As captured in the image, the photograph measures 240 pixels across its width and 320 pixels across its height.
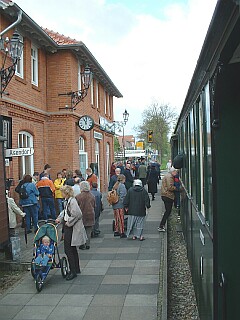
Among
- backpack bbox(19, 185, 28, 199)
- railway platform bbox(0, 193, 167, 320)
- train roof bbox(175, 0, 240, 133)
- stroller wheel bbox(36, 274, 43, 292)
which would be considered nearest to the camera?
train roof bbox(175, 0, 240, 133)

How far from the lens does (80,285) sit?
7.06 meters

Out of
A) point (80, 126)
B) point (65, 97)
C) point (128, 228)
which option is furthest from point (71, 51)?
point (128, 228)

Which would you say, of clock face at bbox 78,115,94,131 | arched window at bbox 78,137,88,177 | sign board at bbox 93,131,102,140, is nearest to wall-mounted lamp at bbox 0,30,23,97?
clock face at bbox 78,115,94,131

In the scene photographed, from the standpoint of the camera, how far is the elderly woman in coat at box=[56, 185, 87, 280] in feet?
24.4

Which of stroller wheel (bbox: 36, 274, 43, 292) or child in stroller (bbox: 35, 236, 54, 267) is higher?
child in stroller (bbox: 35, 236, 54, 267)

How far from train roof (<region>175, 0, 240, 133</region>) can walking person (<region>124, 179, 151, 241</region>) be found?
7272 mm


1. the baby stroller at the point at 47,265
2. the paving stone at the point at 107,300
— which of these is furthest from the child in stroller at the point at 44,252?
the paving stone at the point at 107,300

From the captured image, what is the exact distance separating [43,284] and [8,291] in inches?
22.2

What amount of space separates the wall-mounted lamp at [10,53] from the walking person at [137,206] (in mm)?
4553

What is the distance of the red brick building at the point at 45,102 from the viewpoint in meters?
13.4

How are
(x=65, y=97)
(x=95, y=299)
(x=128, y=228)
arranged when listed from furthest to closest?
(x=65, y=97)
(x=128, y=228)
(x=95, y=299)

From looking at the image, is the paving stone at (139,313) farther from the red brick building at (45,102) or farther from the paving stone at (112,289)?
the red brick building at (45,102)

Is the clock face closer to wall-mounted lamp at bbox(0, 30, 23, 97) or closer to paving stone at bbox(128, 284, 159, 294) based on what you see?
wall-mounted lamp at bbox(0, 30, 23, 97)

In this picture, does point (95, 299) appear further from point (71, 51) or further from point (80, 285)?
point (71, 51)
